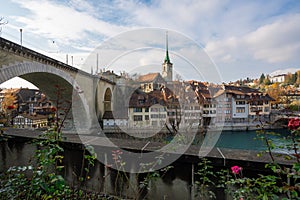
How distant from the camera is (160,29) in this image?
8.86 ft

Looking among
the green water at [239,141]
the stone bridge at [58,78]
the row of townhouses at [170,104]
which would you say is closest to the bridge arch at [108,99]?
the stone bridge at [58,78]

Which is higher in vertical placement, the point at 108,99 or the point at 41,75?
the point at 41,75

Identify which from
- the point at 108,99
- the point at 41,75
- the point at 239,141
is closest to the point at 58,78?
the point at 41,75

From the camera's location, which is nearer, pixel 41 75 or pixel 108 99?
pixel 41 75

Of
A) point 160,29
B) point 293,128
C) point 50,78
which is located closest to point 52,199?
point 293,128

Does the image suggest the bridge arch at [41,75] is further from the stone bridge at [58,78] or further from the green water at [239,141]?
the green water at [239,141]

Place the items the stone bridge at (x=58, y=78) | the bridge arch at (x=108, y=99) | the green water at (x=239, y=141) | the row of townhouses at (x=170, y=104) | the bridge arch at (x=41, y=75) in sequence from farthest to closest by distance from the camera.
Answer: the bridge arch at (x=108, y=99), the green water at (x=239, y=141), the bridge arch at (x=41, y=75), the stone bridge at (x=58, y=78), the row of townhouses at (x=170, y=104)

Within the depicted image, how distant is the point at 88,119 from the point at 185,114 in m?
12.8

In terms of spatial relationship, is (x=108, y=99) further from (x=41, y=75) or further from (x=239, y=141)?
(x=239, y=141)

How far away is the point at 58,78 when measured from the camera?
12.8 metres

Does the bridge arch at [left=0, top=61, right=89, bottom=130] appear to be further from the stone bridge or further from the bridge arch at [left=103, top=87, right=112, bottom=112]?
the bridge arch at [left=103, top=87, right=112, bottom=112]

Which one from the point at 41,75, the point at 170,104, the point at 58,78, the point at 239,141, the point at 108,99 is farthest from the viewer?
the point at 108,99

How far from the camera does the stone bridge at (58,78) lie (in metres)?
8.06

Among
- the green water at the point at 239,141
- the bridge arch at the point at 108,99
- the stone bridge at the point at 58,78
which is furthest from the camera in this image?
the bridge arch at the point at 108,99
